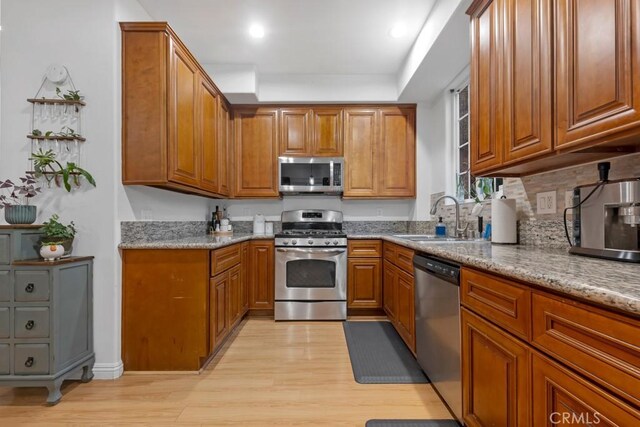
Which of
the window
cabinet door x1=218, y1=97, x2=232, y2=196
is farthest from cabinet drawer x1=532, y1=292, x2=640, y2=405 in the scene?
cabinet door x1=218, y1=97, x2=232, y2=196

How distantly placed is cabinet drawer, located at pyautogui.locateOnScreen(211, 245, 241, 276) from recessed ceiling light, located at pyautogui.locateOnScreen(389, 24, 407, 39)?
237 cm

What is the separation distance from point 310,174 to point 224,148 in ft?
3.35

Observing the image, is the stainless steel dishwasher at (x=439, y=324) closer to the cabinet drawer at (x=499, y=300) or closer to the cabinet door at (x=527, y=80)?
the cabinet drawer at (x=499, y=300)

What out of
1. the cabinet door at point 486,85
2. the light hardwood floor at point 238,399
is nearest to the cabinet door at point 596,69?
the cabinet door at point 486,85

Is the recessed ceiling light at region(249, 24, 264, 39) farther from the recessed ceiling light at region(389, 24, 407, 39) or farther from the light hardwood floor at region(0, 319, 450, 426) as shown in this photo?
the light hardwood floor at region(0, 319, 450, 426)

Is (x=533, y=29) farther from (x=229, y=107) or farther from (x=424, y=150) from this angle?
(x=229, y=107)

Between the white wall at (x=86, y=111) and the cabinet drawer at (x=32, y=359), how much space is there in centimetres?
32

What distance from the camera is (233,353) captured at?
8.13ft

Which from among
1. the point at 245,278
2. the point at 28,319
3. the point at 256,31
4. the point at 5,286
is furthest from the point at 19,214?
the point at 256,31

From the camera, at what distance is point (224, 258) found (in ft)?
8.21

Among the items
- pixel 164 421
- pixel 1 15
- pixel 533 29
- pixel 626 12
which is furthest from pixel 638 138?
pixel 1 15

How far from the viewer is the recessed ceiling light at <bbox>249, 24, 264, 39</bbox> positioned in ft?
8.78

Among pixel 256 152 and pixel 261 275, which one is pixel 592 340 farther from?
pixel 256 152

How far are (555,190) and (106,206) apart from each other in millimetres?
2767
